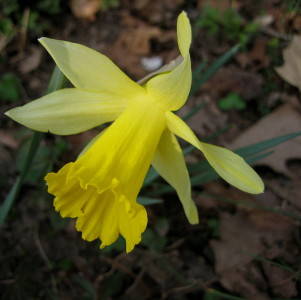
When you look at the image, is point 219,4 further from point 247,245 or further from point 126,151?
point 126,151

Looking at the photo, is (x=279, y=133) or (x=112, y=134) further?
(x=279, y=133)

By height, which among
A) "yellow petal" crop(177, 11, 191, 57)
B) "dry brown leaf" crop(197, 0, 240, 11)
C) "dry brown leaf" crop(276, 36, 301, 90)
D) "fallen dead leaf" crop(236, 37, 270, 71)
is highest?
"yellow petal" crop(177, 11, 191, 57)

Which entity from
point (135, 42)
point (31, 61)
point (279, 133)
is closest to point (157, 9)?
point (135, 42)

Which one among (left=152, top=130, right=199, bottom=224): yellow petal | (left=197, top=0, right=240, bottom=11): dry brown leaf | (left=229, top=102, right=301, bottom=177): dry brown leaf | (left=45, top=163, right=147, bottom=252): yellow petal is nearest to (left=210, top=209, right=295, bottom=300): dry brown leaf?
(left=229, top=102, right=301, bottom=177): dry brown leaf

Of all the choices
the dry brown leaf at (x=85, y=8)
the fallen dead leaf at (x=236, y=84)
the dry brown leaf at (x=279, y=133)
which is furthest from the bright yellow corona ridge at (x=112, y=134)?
the dry brown leaf at (x=85, y=8)

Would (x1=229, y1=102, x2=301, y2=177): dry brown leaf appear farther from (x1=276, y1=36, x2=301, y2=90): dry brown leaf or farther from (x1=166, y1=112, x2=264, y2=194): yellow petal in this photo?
(x1=166, y1=112, x2=264, y2=194): yellow petal

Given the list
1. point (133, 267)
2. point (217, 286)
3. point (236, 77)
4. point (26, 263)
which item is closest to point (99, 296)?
point (133, 267)

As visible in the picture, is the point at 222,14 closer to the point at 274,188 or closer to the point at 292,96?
the point at 292,96
